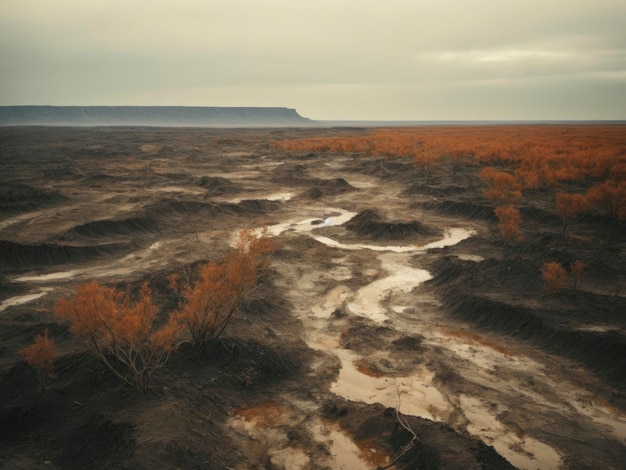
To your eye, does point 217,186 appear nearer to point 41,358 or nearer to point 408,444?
point 41,358

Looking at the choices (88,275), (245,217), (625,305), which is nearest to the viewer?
(625,305)

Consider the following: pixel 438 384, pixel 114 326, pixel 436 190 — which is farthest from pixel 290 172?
pixel 114 326

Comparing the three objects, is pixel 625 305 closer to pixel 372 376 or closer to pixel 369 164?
pixel 372 376

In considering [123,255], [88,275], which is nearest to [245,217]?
[123,255]

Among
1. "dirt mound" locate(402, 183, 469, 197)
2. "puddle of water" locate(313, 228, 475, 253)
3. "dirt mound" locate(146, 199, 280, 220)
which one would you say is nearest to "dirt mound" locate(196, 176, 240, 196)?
"dirt mound" locate(146, 199, 280, 220)

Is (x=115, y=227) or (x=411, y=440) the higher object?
(x=115, y=227)

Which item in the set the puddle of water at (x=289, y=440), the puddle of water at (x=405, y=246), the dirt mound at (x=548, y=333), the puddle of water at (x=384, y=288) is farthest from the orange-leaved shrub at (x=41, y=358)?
the puddle of water at (x=405, y=246)
